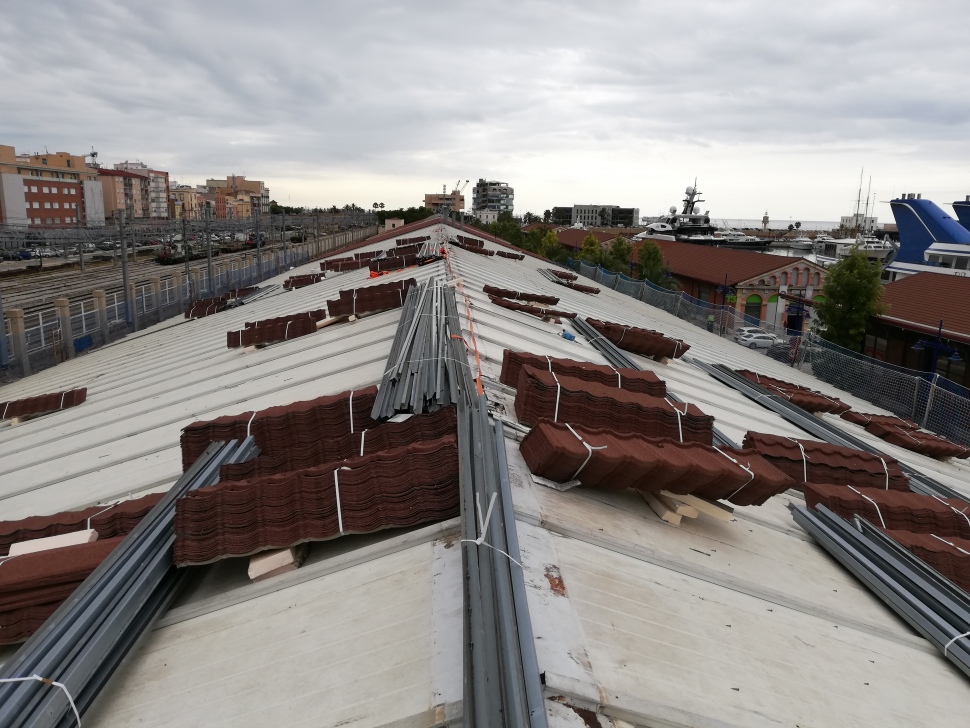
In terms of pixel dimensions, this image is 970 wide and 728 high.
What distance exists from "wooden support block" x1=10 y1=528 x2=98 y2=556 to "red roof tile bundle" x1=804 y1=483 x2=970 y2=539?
7156mm

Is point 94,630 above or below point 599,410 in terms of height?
below

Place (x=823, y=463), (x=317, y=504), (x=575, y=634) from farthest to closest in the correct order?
1. (x=823, y=463)
2. (x=317, y=504)
3. (x=575, y=634)

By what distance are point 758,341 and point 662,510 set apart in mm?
32308

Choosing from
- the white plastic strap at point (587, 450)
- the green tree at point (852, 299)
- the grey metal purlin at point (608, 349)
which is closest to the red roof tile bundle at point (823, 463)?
the grey metal purlin at point (608, 349)

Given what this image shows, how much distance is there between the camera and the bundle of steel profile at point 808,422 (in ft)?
30.8

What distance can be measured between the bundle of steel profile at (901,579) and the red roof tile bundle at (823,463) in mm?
1129

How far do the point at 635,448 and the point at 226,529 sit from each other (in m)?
3.27

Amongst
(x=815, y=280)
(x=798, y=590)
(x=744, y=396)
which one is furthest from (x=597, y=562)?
(x=815, y=280)

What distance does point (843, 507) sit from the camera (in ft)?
22.0

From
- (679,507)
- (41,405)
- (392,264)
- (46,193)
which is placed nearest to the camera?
(679,507)

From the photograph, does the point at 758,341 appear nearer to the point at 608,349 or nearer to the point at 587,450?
the point at 608,349

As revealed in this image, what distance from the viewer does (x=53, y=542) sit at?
5.09m

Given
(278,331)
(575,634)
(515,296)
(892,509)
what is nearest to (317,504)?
(575,634)

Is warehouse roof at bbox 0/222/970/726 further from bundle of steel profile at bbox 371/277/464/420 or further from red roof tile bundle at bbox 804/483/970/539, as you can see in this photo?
bundle of steel profile at bbox 371/277/464/420
